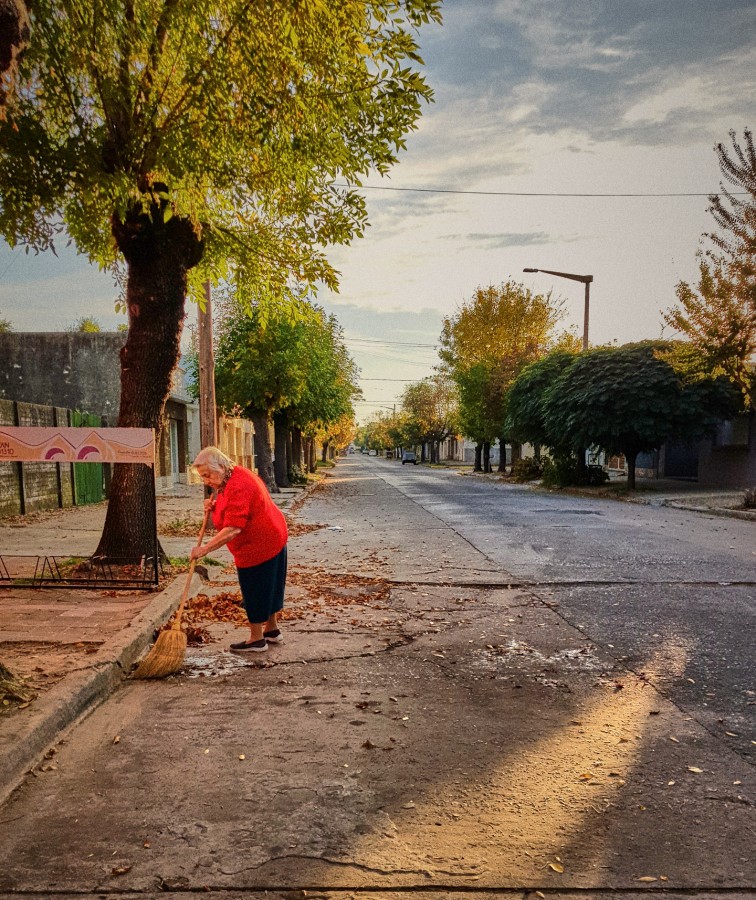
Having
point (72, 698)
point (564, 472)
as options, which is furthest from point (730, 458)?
point (72, 698)

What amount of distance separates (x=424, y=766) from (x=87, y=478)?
16867 mm

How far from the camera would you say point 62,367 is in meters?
25.8

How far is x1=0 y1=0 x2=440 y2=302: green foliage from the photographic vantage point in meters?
6.84

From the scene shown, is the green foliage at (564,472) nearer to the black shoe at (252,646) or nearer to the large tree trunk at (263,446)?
the large tree trunk at (263,446)

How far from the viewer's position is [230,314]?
2819 cm

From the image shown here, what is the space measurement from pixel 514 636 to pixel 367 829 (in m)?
3.23

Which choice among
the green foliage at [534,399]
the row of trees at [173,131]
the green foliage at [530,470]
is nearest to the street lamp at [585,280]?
the green foliage at [534,399]

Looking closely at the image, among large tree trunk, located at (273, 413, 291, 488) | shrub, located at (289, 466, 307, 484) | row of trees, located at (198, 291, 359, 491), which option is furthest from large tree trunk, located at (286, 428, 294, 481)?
row of trees, located at (198, 291, 359, 491)

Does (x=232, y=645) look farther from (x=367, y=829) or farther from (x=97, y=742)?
(x=367, y=829)

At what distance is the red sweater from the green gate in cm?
1357

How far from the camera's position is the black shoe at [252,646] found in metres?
5.54

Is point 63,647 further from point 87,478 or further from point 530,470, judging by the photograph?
point 530,470

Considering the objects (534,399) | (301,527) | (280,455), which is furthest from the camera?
(280,455)

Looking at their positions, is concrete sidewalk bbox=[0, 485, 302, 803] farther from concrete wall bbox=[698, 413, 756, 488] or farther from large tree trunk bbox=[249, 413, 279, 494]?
concrete wall bbox=[698, 413, 756, 488]
